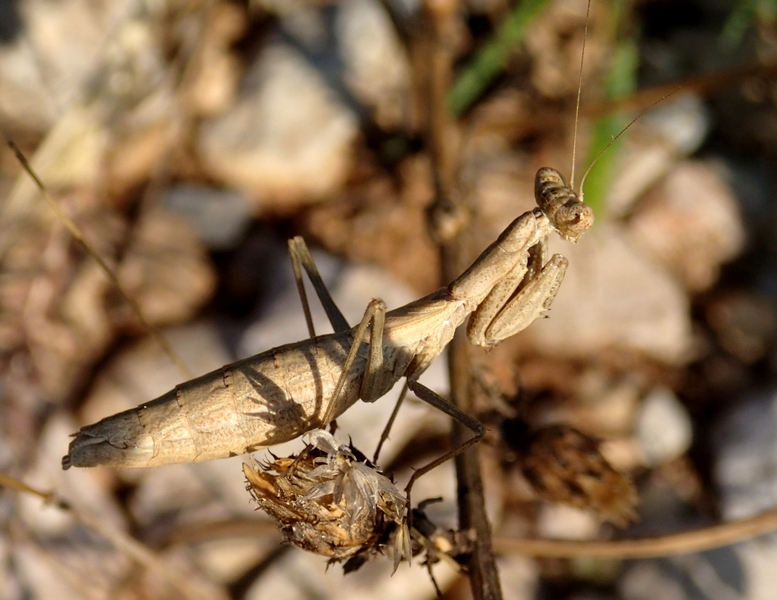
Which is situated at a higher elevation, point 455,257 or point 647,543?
point 455,257

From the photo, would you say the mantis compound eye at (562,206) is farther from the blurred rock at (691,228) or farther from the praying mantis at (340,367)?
the blurred rock at (691,228)

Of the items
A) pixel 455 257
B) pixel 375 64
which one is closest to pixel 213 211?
pixel 375 64

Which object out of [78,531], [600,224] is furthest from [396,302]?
[78,531]

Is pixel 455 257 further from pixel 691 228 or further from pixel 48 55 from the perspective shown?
pixel 48 55

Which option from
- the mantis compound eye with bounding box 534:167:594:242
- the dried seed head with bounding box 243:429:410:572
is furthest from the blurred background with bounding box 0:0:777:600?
the dried seed head with bounding box 243:429:410:572

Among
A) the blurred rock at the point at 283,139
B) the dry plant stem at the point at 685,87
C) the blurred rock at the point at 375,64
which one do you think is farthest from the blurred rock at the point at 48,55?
the dry plant stem at the point at 685,87

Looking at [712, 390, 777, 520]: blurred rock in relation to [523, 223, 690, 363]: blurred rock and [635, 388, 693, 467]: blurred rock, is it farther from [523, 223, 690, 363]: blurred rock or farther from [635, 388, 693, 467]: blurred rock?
[523, 223, 690, 363]: blurred rock

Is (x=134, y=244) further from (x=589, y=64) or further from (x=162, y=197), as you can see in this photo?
(x=589, y=64)
